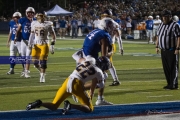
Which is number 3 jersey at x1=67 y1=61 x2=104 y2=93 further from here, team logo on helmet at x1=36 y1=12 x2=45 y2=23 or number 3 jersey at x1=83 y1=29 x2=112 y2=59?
team logo on helmet at x1=36 y1=12 x2=45 y2=23

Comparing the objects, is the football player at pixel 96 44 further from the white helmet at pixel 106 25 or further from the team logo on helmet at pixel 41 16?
the team logo on helmet at pixel 41 16

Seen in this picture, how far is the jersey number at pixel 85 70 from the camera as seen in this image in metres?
9.84

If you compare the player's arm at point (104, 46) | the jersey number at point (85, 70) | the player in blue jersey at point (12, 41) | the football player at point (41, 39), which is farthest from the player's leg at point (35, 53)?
the jersey number at point (85, 70)

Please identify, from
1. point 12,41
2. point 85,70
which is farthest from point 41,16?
point 85,70

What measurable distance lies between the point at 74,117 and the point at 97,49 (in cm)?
159

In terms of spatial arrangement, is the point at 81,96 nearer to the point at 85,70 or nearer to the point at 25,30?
the point at 85,70

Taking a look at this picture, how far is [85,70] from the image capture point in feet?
32.3

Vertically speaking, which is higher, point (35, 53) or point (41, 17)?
point (41, 17)

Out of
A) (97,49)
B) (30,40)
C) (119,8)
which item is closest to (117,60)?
(30,40)

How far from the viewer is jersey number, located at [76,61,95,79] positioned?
9.84m

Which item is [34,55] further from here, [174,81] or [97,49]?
[97,49]

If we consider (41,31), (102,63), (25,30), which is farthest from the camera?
(25,30)

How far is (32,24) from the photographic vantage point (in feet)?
52.2

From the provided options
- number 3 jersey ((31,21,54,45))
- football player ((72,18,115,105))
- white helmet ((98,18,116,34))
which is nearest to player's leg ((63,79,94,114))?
football player ((72,18,115,105))
